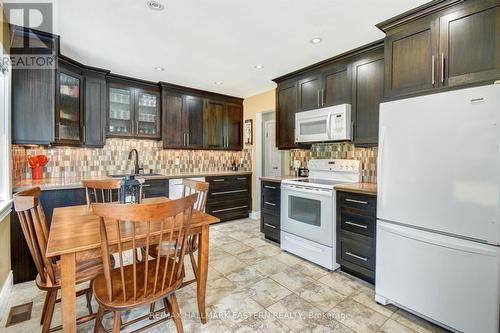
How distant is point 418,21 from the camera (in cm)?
199

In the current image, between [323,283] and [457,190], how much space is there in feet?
4.74

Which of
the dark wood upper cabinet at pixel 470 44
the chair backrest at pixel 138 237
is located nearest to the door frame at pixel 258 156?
the dark wood upper cabinet at pixel 470 44

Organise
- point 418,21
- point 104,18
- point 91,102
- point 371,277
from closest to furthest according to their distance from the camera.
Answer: point 418,21
point 104,18
point 371,277
point 91,102

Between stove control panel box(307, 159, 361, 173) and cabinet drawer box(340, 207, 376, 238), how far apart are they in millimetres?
714

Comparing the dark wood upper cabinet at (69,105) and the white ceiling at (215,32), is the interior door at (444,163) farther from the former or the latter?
the dark wood upper cabinet at (69,105)

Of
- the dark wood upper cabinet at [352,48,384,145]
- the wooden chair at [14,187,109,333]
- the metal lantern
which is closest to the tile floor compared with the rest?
the wooden chair at [14,187,109,333]

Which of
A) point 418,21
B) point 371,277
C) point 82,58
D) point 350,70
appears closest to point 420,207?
point 371,277

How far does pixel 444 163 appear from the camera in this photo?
1.70 meters

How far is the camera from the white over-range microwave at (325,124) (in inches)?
113

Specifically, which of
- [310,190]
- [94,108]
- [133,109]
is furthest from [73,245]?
[133,109]

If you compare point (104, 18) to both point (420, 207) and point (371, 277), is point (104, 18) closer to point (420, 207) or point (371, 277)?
point (420, 207)

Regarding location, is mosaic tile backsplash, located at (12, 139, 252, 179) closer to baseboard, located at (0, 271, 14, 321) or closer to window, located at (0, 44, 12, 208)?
window, located at (0, 44, 12, 208)

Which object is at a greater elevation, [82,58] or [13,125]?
[82,58]

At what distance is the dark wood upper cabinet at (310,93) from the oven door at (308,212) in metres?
1.16
